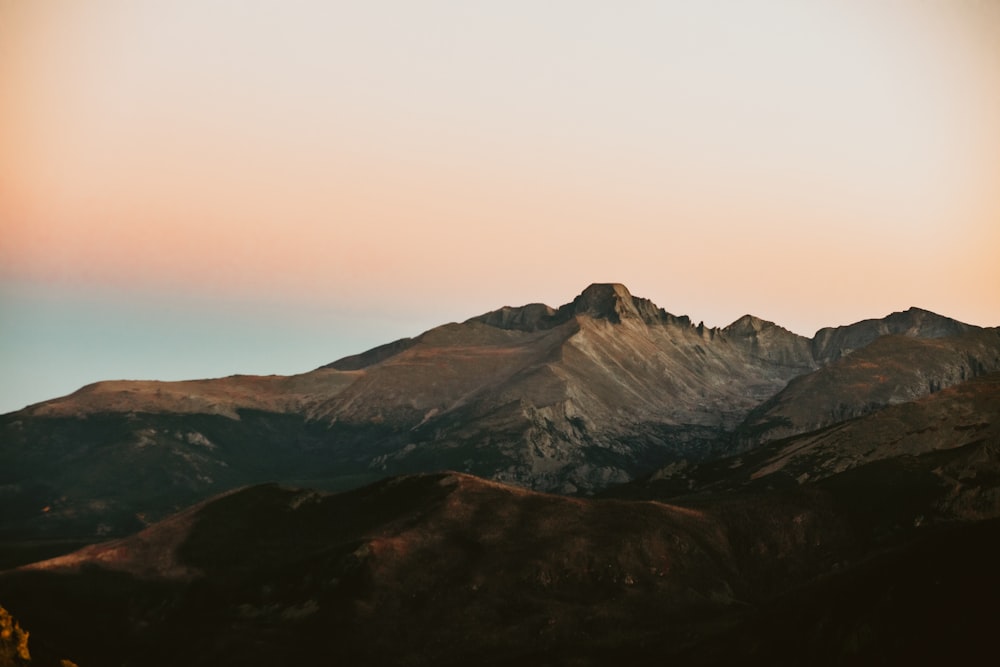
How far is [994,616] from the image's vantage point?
134500 mm

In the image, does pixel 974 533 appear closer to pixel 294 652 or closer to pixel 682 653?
pixel 682 653

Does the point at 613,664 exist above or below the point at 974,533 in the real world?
below

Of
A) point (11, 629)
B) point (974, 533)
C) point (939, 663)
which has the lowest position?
point (939, 663)

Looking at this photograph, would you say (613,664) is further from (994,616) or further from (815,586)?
(994,616)

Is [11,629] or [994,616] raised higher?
[11,629]

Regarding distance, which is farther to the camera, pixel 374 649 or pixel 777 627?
pixel 374 649

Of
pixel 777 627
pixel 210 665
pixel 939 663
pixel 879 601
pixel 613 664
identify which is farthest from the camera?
pixel 210 665

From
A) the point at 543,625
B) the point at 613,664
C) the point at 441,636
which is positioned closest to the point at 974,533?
the point at 613,664

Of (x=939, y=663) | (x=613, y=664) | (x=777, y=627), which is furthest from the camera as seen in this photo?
(x=613, y=664)

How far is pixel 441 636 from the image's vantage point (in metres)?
193

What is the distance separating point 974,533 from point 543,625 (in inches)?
2946

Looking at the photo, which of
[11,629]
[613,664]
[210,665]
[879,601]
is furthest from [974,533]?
[11,629]

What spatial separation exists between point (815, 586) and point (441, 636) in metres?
66.0

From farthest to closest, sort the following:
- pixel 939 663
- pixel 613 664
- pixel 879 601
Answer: pixel 613 664
pixel 879 601
pixel 939 663
